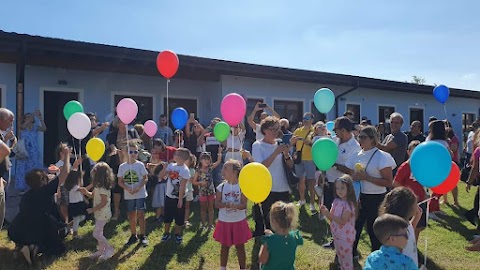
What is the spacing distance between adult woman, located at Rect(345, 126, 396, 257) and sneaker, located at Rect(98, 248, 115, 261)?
2775 millimetres

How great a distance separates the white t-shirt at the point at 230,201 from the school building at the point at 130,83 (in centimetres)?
596

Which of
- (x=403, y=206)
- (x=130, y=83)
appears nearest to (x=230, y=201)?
(x=403, y=206)

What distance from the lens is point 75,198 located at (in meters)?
5.42

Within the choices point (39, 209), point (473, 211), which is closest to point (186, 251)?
point (39, 209)

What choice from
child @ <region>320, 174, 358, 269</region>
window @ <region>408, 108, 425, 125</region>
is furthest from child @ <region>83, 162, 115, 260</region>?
window @ <region>408, 108, 425, 125</region>

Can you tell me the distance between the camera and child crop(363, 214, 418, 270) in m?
2.41

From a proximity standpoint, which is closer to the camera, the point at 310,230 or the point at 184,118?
the point at 310,230

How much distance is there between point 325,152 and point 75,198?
3404 millimetres

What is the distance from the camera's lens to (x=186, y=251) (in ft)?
16.1

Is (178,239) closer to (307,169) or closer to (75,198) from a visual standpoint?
(75,198)

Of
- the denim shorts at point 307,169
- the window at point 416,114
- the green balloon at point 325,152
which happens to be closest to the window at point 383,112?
the window at point 416,114

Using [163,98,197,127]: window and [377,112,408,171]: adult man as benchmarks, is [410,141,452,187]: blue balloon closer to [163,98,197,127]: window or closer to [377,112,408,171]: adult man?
[377,112,408,171]: adult man

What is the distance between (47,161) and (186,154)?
224 inches

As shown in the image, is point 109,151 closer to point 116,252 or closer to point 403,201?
point 116,252
